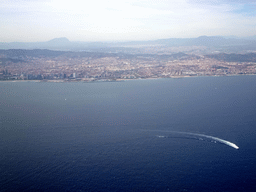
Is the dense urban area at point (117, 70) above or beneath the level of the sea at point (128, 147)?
above

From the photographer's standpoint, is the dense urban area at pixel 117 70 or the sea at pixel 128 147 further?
the dense urban area at pixel 117 70

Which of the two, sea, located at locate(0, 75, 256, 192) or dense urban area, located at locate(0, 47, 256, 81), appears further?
dense urban area, located at locate(0, 47, 256, 81)

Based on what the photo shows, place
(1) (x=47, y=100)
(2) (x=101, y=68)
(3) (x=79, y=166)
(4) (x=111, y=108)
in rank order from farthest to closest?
(2) (x=101, y=68) < (1) (x=47, y=100) < (4) (x=111, y=108) < (3) (x=79, y=166)

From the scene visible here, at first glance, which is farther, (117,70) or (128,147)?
(117,70)

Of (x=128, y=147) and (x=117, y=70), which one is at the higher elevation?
(x=117, y=70)

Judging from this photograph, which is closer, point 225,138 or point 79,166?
point 79,166

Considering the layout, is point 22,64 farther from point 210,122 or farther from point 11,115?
point 210,122

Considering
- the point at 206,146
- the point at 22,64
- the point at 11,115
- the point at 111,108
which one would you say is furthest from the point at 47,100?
the point at 22,64

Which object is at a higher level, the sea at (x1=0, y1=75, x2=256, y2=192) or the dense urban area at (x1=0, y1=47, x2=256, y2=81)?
the dense urban area at (x1=0, y1=47, x2=256, y2=81)
